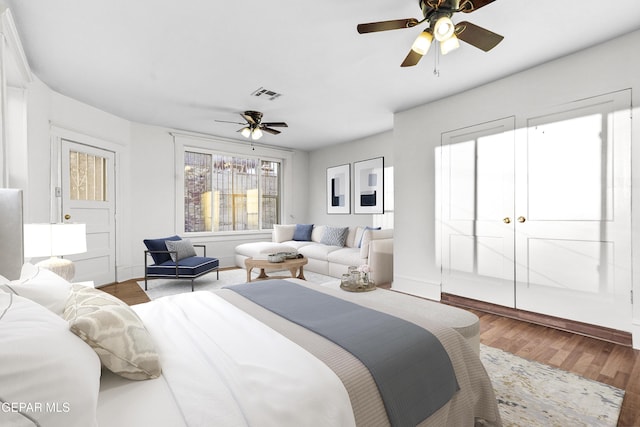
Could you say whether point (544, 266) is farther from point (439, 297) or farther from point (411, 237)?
point (411, 237)

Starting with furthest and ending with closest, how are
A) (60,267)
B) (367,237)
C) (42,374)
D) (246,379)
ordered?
1. (367,237)
2. (60,267)
3. (246,379)
4. (42,374)

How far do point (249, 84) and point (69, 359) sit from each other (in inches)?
127

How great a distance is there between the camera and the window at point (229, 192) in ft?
18.6

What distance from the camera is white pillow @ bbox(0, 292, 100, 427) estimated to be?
0.60 meters

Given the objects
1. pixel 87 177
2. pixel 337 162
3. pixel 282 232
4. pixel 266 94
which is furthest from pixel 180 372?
pixel 337 162

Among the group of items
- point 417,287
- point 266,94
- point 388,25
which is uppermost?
point 266,94

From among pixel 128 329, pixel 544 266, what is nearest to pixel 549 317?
pixel 544 266

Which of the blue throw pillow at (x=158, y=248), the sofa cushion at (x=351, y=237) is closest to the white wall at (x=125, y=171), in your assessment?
the blue throw pillow at (x=158, y=248)

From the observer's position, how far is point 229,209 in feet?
20.2

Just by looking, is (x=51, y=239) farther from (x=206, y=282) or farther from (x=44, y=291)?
(x=206, y=282)

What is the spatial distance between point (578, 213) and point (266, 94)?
3548mm

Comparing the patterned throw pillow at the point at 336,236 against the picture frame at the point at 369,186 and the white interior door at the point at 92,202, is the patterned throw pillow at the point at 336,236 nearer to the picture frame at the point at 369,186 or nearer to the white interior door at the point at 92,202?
the picture frame at the point at 369,186

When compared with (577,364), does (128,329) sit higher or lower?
higher

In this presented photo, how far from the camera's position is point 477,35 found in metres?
1.97
